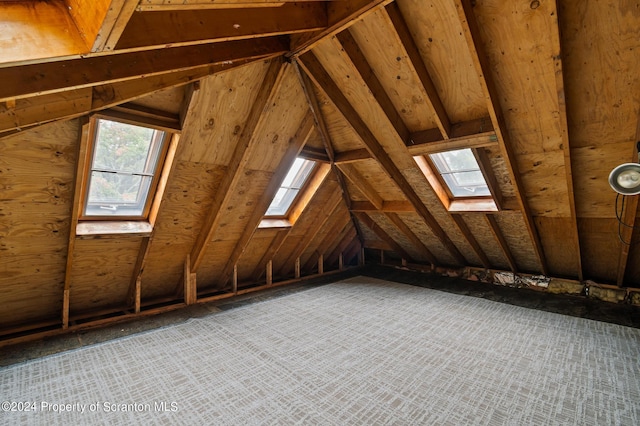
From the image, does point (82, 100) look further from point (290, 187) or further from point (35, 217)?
point (290, 187)

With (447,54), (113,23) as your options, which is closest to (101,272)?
(113,23)

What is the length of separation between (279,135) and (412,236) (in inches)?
112

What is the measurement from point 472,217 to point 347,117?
7.32 feet

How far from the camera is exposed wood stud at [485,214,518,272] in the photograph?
3.60 m

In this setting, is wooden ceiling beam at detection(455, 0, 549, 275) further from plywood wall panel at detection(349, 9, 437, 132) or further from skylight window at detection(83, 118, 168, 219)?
skylight window at detection(83, 118, 168, 219)

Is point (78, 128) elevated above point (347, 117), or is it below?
below

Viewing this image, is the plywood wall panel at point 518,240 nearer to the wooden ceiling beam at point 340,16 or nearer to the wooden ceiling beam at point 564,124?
the wooden ceiling beam at point 564,124

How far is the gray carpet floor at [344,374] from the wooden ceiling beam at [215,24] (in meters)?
2.07

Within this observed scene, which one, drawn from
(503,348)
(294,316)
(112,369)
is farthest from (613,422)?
(112,369)

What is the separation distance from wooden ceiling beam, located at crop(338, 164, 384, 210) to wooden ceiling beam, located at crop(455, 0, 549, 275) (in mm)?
1673

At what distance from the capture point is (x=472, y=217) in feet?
12.5

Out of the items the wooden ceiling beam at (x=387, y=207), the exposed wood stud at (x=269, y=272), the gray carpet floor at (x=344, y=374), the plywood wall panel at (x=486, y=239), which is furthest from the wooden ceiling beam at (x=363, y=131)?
the exposed wood stud at (x=269, y=272)

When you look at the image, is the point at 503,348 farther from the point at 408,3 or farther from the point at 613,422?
the point at 408,3

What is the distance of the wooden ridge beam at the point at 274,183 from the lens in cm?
299
